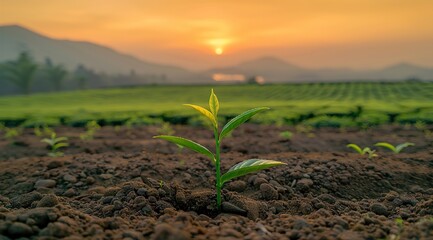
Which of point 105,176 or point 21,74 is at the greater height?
point 21,74

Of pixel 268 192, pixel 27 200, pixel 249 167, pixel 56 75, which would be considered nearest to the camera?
pixel 249 167

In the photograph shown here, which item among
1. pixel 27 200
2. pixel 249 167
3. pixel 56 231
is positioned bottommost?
pixel 27 200

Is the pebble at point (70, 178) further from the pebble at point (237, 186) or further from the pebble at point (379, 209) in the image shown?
the pebble at point (379, 209)

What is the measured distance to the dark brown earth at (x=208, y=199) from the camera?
7.05 ft

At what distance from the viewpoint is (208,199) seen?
2943 millimetres

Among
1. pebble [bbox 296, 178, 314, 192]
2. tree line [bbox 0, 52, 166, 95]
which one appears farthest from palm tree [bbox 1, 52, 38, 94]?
pebble [bbox 296, 178, 314, 192]

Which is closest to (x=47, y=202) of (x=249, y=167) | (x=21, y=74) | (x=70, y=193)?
(x=70, y=193)

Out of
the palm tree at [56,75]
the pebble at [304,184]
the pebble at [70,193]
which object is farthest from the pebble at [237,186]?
the palm tree at [56,75]

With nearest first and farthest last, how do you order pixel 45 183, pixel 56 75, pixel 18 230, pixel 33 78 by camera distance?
pixel 18 230 < pixel 45 183 < pixel 33 78 < pixel 56 75

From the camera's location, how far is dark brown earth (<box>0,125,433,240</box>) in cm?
215

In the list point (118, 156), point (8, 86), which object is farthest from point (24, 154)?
A: point (8, 86)

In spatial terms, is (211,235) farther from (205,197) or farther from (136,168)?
(136,168)

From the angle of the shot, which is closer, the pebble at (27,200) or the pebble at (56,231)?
the pebble at (56,231)

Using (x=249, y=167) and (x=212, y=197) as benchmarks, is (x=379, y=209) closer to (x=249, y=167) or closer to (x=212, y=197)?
(x=249, y=167)
